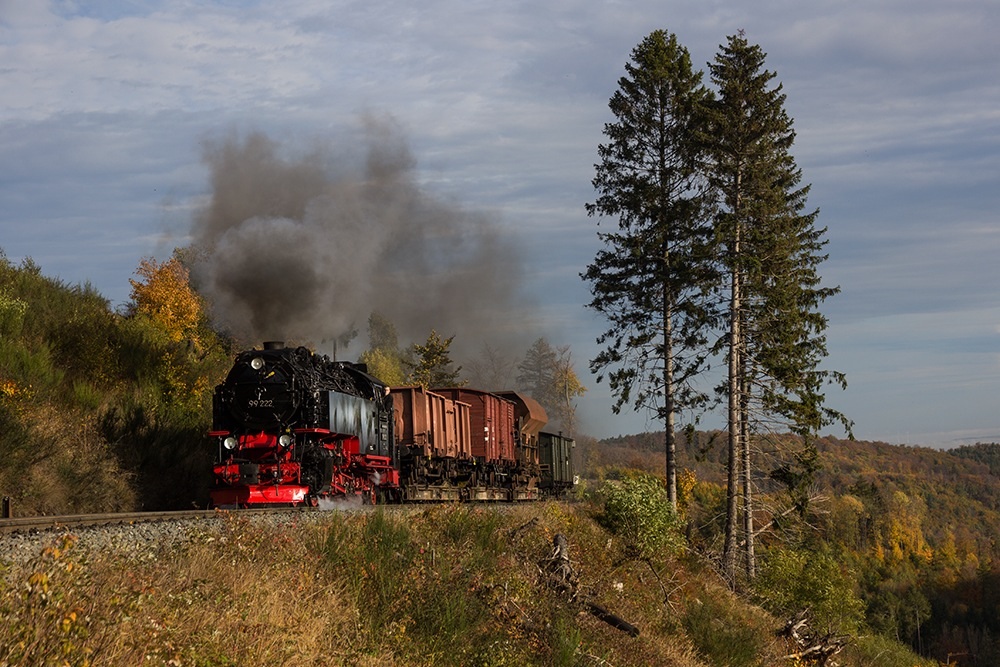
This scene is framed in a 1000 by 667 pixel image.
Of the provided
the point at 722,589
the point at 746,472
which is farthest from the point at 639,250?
the point at 722,589

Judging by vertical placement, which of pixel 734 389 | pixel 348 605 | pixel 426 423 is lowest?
pixel 348 605

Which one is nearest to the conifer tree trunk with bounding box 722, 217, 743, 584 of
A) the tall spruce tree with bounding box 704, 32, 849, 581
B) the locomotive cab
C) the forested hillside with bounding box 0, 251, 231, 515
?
the tall spruce tree with bounding box 704, 32, 849, 581

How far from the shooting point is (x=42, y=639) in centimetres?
621

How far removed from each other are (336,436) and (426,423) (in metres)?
6.30

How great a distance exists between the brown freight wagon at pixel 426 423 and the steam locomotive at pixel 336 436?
30 millimetres

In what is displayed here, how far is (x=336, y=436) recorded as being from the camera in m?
21.8

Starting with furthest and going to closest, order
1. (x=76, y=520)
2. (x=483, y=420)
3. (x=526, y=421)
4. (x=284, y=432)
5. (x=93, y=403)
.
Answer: (x=526, y=421), (x=483, y=420), (x=93, y=403), (x=284, y=432), (x=76, y=520)

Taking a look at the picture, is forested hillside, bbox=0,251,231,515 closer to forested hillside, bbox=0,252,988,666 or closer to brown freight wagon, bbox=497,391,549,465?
forested hillside, bbox=0,252,988,666

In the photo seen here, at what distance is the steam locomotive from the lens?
67.9 feet

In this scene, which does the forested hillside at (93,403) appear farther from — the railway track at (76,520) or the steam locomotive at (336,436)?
the railway track at (76,520)

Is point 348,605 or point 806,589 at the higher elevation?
point 348,605

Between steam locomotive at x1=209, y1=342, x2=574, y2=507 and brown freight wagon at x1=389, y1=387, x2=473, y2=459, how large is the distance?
0.10 feet

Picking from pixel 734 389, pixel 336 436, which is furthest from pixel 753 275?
pixel 336 436

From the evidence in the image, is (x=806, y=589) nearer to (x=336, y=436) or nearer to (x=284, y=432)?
(x=336, y=436)
